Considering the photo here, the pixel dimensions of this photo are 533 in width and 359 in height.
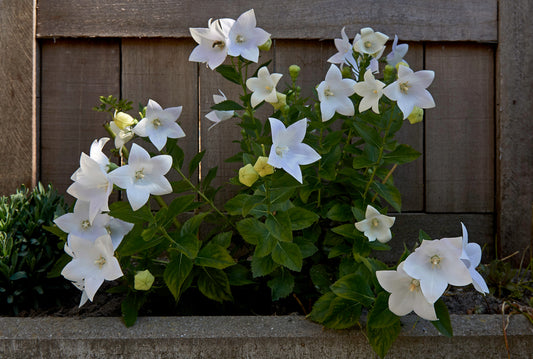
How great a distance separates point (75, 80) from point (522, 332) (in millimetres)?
1703

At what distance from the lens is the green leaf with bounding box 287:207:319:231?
4.05ft

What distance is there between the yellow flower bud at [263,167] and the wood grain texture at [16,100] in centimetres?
111

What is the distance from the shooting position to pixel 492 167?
6.16 ft

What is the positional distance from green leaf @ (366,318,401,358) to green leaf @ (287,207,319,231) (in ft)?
0.97

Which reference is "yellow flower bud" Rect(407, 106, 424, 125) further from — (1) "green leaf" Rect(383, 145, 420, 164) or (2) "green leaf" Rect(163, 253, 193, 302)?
(2) "green leaf" Rect(163, 253, 193, 302)

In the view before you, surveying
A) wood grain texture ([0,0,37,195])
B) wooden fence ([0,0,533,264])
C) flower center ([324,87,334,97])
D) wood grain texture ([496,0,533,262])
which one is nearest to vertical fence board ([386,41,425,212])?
wooden fence ([0,0,533,264])

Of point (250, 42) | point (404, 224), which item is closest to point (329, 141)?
point (250, 42)

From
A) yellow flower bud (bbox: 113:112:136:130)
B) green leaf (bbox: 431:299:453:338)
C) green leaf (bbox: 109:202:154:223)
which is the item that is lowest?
green leaf (bbox: 431:299:453:338)

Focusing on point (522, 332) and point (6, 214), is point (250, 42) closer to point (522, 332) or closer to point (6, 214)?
point (6, 214)

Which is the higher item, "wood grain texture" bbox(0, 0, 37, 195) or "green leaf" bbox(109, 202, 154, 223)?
"wood grain texture" bbox(0, 0, 37, 195)

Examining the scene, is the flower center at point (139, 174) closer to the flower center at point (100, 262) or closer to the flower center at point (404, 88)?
the flower center at point (100, 262)

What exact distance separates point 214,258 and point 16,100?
1083mm

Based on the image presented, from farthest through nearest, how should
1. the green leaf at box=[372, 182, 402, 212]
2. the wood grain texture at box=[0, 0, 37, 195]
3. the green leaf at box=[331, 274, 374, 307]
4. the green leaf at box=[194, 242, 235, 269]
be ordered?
the wood grain texture at box=[0, 0, 37, 195] → the green leaf at box=[372, 182, 402, 212] → the green leaf at box=[194, 242, 235, 269] → the green leaf at box=[331, 274, 374, 307]

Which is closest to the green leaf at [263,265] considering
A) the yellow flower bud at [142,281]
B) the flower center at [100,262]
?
the yellow flower bud at [142,281]
